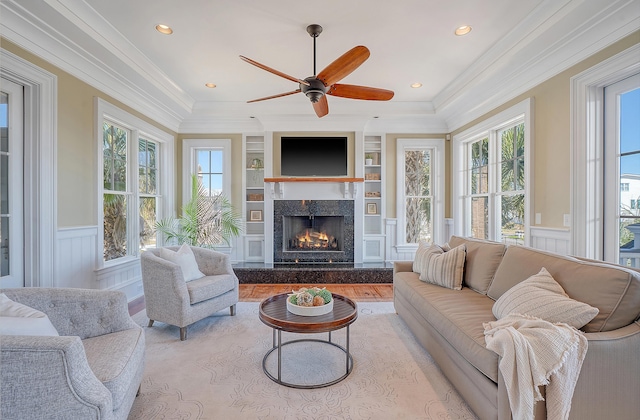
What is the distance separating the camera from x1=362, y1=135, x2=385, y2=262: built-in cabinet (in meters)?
5.28

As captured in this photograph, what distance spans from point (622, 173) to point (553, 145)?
63 cm

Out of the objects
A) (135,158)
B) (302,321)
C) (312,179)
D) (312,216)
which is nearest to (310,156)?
(312,179)

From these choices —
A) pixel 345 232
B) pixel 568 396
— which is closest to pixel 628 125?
pixel 568 396

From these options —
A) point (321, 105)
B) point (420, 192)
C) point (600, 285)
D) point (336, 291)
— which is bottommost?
point (336, 291)

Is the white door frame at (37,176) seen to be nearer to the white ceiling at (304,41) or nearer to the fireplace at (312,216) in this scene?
the white ceiling at (304,41)

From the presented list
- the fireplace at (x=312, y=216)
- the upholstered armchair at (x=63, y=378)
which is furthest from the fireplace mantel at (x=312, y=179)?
the upholstered armchair at (x=63, y=378)

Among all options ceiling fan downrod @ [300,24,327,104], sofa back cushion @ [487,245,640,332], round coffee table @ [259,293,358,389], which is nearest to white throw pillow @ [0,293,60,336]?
round coffee table @ [259,293,358,389]

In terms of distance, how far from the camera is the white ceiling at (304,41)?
94.3 inches

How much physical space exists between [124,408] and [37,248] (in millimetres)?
1956

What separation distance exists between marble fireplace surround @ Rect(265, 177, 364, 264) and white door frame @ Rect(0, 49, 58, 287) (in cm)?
288

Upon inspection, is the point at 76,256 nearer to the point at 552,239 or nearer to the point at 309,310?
the point at 309,310

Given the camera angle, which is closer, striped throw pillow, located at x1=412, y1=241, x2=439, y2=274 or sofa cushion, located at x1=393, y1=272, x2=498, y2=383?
sofa cushion, located at x1=393, y1=272, x2=498, y2=383

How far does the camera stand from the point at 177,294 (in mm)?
2600

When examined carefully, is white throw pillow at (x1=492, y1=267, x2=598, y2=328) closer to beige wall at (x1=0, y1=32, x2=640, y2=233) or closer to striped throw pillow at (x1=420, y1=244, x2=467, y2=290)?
striped throw pillow at (x1=420, y1=244, x2=467, y2=290)
